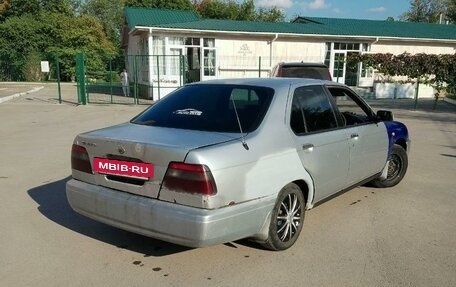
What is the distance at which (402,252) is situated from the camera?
3.82 m

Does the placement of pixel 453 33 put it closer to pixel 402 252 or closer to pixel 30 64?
pixel 402 252

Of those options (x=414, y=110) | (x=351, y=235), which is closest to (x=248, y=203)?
(x=351, y=235)

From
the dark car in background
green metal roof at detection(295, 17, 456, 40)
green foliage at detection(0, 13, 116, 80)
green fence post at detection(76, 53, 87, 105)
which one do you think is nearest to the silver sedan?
the dark car in background

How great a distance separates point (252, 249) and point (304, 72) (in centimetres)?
801

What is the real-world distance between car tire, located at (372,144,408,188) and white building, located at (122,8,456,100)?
43.0 feet

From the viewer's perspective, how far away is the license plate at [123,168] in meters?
3.28

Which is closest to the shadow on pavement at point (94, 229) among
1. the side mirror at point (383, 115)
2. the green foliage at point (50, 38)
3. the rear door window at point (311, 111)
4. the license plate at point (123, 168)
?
the license plate at point (123, 168)

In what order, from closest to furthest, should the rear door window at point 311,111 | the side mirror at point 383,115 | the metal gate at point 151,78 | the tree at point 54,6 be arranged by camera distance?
1. the rear door window at point 311,111
2. the side mirror at point 383,115
3. the metal gate at point 151,78
4. the tree at point 54,6

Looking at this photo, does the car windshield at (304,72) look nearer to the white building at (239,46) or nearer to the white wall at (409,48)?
the white building at (239,46)

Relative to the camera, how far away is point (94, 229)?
4.25m

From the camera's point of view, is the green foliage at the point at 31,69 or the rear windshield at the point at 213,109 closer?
the rear windshield at the point at 213,109

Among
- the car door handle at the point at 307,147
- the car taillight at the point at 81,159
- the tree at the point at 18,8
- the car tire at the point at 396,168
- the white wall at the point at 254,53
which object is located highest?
the tree at the point at 18,8

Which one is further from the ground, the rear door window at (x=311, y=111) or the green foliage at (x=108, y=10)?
the green foliage at (x=108, y=10)

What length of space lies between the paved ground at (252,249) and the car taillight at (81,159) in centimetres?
75
